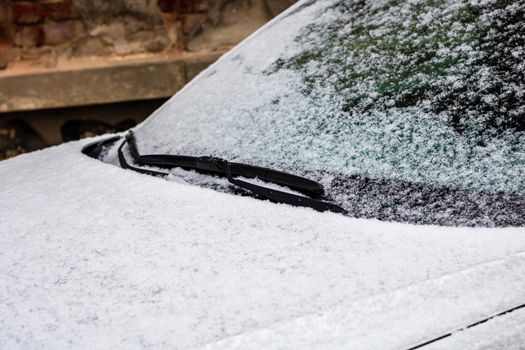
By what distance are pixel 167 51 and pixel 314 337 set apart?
3513 mm

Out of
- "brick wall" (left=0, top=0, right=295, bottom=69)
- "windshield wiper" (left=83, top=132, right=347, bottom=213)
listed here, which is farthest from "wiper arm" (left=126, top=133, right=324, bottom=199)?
"brick wall" (left=0, top=0, right=295, bottom=69)

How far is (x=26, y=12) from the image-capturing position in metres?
3.95

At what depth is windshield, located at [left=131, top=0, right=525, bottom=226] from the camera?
4.26 feet

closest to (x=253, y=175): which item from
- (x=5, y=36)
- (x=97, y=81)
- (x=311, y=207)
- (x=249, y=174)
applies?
(x=249, y=174)

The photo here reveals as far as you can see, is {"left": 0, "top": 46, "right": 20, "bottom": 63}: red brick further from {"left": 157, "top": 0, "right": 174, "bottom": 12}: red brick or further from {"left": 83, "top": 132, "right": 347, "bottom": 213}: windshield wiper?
{"left": 83, "top": 132, "right": 347, "bottom": 213}: windshield wiper

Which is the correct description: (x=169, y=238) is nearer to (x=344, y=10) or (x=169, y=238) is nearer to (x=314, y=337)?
(x=314, y=337)

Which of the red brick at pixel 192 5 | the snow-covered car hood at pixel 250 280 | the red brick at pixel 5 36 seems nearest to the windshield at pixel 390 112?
the snow-covered car hood at pixel 250 280

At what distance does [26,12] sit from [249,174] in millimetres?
2987

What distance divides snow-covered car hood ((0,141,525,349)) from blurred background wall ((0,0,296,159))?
9.06 ft

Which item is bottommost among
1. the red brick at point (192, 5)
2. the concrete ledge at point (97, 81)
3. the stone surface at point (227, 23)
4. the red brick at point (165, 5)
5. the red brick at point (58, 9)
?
the concrete ledge at point (97, 81)

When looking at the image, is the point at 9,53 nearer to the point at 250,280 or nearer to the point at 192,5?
the point at 192,5

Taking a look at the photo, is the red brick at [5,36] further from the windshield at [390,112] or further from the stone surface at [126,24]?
the windshield at [390,112]

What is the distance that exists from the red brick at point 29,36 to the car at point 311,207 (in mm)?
2307

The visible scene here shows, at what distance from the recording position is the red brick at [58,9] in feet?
13.0
